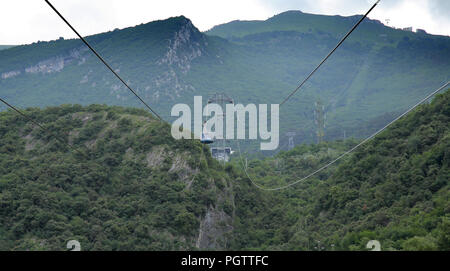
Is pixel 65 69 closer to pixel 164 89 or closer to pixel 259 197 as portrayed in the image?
pixel 164 89

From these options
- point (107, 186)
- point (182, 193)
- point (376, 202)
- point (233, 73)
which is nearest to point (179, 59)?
point (233, 73)

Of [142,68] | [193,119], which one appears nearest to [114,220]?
[193,119]

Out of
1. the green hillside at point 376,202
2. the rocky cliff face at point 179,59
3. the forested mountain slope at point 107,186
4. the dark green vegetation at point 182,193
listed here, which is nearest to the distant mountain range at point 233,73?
the rocky cliff face at point 179,59

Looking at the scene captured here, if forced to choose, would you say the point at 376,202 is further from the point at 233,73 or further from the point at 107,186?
the point at 233,73

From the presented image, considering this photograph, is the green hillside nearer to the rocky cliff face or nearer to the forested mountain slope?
the forested mountain slope

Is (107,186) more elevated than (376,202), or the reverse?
(107,186)

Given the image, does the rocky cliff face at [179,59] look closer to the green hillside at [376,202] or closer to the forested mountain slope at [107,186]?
the forested mountain slope at [107,186]

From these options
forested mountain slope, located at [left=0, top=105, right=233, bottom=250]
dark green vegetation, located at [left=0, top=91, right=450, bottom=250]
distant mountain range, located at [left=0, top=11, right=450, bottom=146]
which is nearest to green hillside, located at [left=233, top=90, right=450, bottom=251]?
dark green vegetation, located at [left=0, top=91, right=450, bottom=250]
